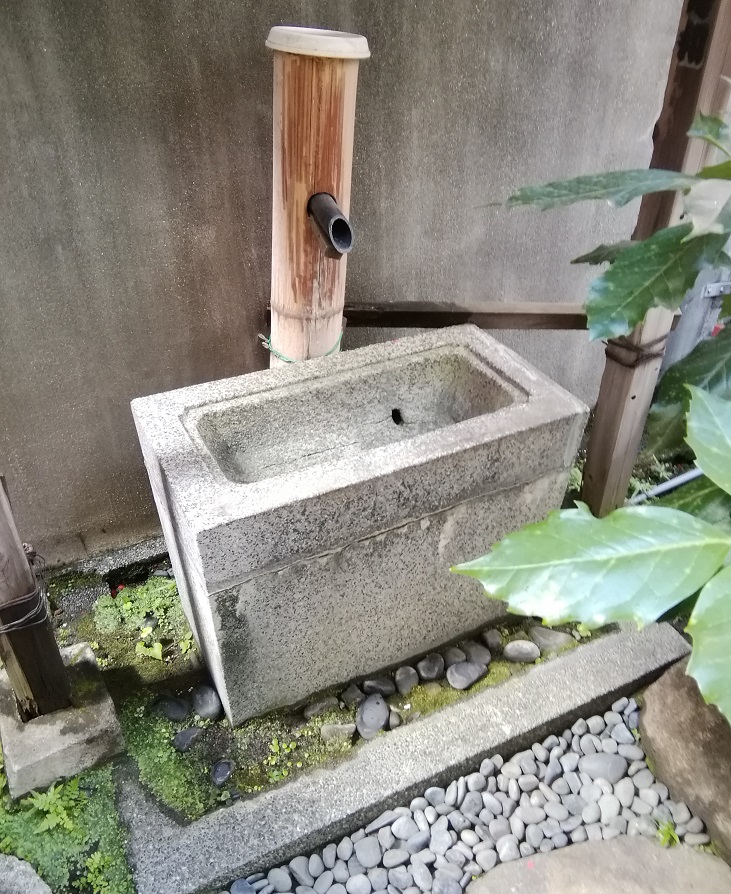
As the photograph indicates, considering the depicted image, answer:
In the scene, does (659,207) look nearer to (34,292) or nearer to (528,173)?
(528,173)

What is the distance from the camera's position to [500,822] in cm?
197

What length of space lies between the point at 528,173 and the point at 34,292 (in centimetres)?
190

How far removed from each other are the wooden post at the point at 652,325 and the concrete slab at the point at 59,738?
191 centimetres

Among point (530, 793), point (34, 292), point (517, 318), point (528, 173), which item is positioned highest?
A: point (528, 173)

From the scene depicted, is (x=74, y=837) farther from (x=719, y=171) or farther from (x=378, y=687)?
(x=719, y=171)

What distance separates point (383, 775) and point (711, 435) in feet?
4.88

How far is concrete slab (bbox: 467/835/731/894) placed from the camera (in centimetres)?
182

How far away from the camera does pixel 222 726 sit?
2.15m

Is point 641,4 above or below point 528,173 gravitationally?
above

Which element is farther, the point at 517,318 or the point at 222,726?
the point at 517,318

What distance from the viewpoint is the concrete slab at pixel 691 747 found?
1884 mm

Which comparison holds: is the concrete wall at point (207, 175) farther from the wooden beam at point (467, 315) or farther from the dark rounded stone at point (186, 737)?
the dark rounded stone at point (186, 737)

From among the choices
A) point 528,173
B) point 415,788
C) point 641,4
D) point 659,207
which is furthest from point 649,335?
point 415,788

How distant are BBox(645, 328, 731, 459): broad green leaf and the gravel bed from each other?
106cm
